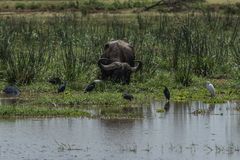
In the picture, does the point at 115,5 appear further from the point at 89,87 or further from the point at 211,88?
the point at 211,88

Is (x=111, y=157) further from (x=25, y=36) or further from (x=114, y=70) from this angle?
(x=25, y=36)

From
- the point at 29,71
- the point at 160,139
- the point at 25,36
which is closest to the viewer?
the point at 160,139

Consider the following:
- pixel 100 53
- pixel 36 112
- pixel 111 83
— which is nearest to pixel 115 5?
pixel 100 53

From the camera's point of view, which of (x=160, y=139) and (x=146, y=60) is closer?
(x=160, y=139)

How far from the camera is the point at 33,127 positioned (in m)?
16.1

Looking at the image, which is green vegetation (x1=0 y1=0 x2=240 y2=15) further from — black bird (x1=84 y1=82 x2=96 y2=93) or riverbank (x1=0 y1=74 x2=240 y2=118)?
black bird (x1=84 y1=82 x2=96 y2=93)

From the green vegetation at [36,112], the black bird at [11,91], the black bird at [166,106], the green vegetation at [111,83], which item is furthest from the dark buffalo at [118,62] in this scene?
the green vegetation at [36,112]

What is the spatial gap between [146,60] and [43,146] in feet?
27.9

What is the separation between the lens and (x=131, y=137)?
15312mm

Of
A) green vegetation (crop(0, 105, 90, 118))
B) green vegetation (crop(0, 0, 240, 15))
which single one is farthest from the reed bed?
green vegetation (crop(0, 0, 240, 15))

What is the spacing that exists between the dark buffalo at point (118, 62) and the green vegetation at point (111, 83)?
0.32 meters

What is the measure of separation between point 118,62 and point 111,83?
1.36 meters

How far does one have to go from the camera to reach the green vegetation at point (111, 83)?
62.7 ft

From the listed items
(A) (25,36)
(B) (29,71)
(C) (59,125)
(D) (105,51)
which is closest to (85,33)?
(A) (25,36)
